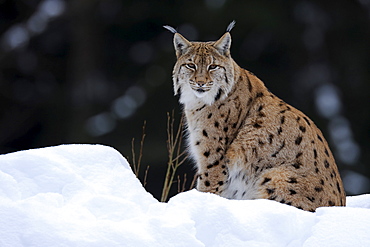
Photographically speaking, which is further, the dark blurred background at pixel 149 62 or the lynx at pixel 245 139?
the dark blurred background at pixel 149 62

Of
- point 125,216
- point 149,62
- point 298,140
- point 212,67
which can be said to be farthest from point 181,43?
point 149,62

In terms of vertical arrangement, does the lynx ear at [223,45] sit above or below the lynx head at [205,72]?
above

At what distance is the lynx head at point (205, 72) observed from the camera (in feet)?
21.1

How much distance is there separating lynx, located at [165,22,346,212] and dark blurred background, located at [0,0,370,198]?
403 inches

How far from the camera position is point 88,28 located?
1770 centimetres

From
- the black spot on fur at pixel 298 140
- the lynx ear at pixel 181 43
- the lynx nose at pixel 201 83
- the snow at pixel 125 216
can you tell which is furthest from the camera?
the lynx ear at pixel 181 43

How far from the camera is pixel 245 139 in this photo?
605 cm

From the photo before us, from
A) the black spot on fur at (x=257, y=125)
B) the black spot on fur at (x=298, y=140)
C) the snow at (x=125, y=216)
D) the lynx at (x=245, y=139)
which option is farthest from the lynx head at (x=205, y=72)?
the snow at (x=125, y=216)

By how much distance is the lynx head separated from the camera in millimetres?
6441

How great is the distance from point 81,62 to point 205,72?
11.2 m

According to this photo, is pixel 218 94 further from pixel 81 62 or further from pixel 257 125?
pixel 81 62

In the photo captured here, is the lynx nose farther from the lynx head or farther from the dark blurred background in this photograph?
the dark blurred background

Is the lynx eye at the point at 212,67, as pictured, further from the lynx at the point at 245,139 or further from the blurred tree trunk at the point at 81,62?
the blurred tree trunk at the point at 81,62

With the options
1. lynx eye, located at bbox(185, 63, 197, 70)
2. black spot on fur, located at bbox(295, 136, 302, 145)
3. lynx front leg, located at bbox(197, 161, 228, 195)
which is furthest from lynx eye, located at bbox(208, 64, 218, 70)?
black spot on fur, located at bbox(295, 136, 302, 145)
